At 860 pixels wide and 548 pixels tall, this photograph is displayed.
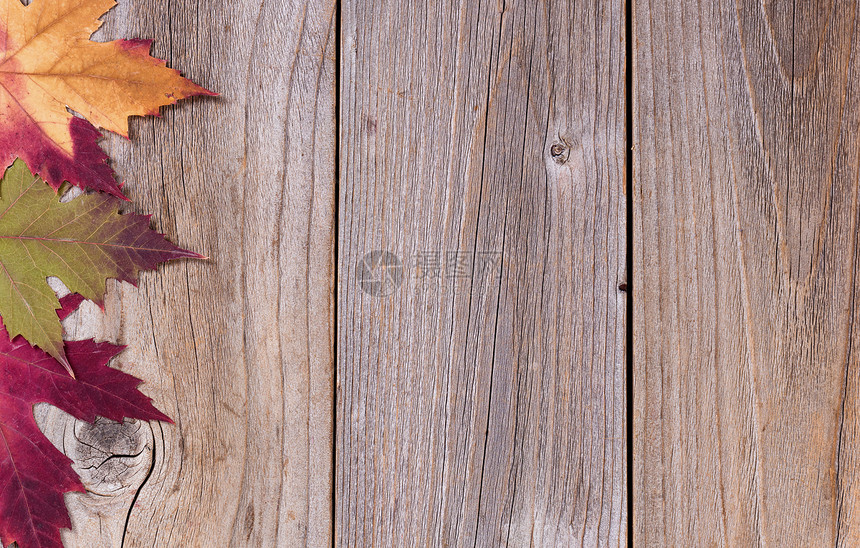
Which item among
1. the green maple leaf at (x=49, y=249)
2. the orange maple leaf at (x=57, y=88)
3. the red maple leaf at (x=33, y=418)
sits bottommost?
the red maple leaf at (x=33, y=418)

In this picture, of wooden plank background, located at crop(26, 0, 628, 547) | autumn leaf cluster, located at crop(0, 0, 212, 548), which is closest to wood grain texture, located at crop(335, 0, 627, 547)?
wooden plank background, located at crop(26, 0, 628, 547)

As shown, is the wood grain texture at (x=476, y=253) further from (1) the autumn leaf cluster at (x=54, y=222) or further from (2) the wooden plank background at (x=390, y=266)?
(1) the autumn leaf cluster at (x=54, y=222)

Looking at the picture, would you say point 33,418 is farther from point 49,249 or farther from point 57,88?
point 57,88

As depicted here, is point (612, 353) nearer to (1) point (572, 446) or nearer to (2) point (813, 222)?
(1) point (572, 446)

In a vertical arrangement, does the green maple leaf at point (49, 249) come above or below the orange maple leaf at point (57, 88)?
below

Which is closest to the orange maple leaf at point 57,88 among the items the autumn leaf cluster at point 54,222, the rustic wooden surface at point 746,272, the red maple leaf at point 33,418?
the autumn leaf cluster at point 54,222

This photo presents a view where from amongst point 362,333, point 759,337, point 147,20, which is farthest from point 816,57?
point 147,20
